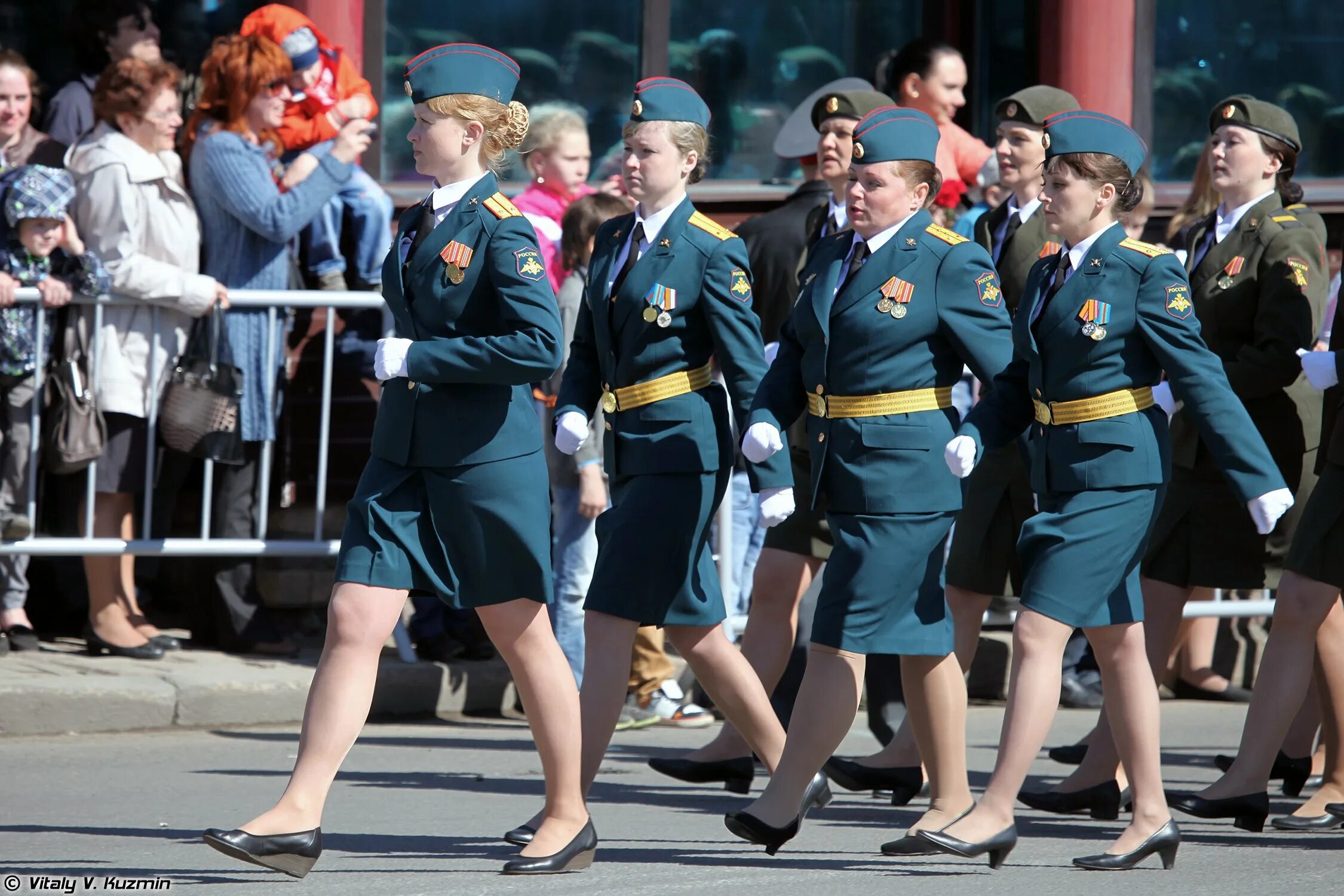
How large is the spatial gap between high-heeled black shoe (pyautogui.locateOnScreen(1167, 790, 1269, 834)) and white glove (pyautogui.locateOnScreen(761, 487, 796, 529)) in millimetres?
1416

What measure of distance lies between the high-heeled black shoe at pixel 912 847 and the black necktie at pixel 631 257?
151 centimetres

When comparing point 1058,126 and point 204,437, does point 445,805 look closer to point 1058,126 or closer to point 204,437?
point 204,437

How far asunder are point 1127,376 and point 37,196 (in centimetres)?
376

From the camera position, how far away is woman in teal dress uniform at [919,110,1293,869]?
4961 millimetres

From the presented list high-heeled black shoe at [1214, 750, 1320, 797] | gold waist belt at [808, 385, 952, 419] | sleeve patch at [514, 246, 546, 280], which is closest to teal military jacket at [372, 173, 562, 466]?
sleeve patch at [514, 246, 546, 280]

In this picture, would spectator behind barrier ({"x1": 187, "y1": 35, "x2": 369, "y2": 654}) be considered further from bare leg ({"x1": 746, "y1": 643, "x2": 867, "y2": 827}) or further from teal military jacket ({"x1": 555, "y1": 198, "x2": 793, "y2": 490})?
bare leg ({"x1": 746, "y1": 643, "x2": 867, "y2": 827})

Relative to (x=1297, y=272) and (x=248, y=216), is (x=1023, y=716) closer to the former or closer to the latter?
(x=1297, y=272)

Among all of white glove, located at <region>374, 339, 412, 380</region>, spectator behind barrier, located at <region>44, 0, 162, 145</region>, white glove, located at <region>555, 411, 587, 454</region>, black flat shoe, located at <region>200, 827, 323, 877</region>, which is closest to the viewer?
black flat shoe, located at <region>200, 827, 323, 877</region>

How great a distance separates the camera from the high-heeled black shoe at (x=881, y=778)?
5949mm

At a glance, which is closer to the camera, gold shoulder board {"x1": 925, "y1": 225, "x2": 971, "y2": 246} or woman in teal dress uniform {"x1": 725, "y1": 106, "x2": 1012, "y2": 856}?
woman in teal dress uniform {"x1": 725, "y1": 106, "x2": 1012, "y2": 856}

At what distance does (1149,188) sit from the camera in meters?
6.88

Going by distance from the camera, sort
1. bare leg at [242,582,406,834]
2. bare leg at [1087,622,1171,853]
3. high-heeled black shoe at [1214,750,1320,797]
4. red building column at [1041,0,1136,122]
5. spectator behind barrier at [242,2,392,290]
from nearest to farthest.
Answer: bare leg at [242,582,406,834] < bare leg at [1087,622,1171,853] < high-heeled black shoe at [1214,750,1320,797] < spectator behind barrier at [242,2,392,290] < red building column at [1041,0,1136,122]

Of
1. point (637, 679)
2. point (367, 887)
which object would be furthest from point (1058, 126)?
point (637, 679)

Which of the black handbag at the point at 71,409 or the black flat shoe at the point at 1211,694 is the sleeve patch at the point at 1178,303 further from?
the black handbag at the point at 71,409
